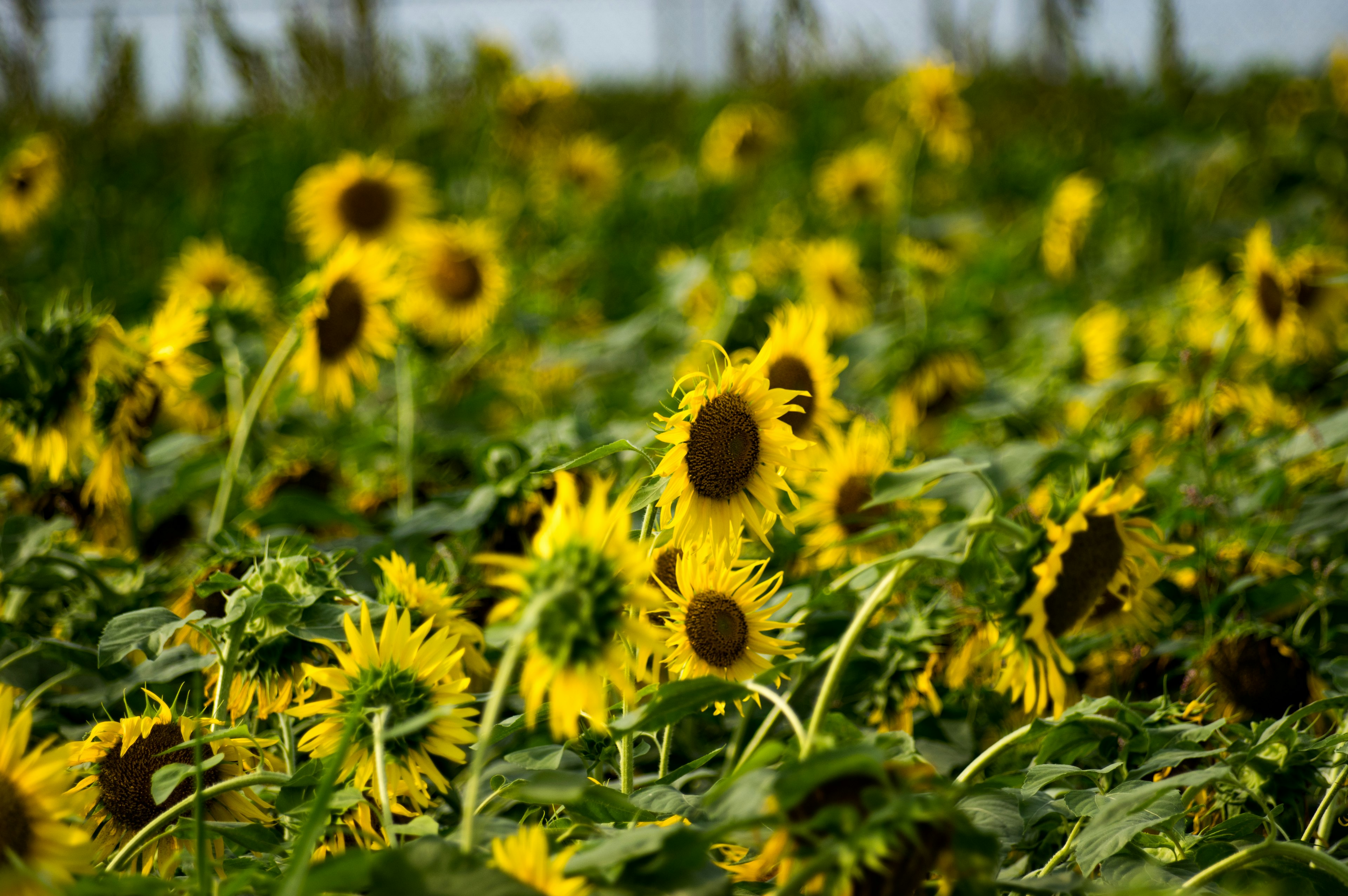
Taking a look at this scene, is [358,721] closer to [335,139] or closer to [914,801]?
[914,801]

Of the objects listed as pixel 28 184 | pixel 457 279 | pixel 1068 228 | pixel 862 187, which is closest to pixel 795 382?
pixel 457 279

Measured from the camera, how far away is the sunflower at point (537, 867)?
A: 0.59 meters

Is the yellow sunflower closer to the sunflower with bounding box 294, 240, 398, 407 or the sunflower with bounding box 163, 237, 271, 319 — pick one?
the sunflower with bounding box 294, 240, 398, 407

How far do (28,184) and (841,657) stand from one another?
2980mm

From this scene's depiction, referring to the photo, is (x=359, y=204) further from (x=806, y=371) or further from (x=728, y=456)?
(x=728, y=456)

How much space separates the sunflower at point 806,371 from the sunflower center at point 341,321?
65 cm

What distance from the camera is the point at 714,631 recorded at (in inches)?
35.9

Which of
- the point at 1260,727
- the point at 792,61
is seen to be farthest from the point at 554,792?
the point at 792,61

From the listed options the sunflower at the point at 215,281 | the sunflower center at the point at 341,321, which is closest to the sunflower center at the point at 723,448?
the sunflower center at the point at 341,321

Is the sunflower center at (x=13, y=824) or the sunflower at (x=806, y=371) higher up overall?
the sunflower at (x=806, y=371)

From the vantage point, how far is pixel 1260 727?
0.87m

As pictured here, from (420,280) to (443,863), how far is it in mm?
1842

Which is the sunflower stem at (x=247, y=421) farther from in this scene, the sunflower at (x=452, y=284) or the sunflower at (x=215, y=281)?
the sunflower at (x=452, y=284)

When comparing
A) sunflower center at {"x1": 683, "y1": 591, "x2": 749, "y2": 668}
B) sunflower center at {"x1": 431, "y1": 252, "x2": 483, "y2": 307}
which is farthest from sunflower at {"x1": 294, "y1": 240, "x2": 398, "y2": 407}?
sunflower center at {"x1": 683, "y1": 591, "x2": 749, "y2": 668}
